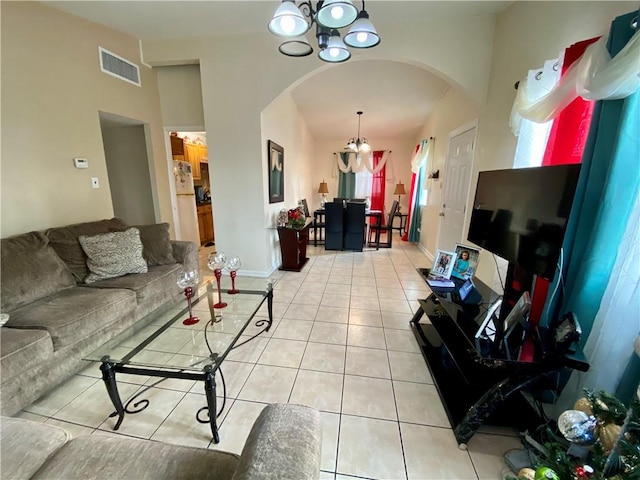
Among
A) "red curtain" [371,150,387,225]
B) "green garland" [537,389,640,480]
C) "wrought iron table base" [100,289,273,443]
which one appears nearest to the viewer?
"green garland" [537,389,640,480]

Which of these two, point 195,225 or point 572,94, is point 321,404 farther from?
point 195,225

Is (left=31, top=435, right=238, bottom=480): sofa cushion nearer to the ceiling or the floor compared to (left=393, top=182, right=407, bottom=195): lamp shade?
nearer to the floor

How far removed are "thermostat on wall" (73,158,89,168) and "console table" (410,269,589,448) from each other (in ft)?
11.6

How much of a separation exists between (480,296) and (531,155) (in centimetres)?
110

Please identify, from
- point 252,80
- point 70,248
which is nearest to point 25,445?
point 70,248

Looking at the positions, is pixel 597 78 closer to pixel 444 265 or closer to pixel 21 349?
pixel 444 265

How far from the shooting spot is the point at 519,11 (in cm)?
216

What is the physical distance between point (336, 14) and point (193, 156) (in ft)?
14.3


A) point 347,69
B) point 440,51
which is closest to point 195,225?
point 347,69

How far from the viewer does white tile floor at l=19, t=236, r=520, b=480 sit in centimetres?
125

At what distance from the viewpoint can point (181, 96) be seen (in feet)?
11.5

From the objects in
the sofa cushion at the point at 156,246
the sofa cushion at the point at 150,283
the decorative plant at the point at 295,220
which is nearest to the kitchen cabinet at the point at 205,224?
the decorative plant at the point at 295,220

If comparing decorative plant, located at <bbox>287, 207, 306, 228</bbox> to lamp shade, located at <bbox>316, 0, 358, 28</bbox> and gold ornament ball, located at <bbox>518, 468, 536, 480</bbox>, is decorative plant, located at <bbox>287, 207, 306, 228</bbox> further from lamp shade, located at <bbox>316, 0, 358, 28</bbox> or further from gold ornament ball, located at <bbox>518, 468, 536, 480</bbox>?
gold ornament ball, located at <bbox>518, 468, 536, 480</bbox>

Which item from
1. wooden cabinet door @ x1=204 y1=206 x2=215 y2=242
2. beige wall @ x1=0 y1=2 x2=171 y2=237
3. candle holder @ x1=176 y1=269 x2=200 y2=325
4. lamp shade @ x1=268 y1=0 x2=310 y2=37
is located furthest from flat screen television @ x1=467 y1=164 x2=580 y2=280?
wooden cabinet door @ x1=204 y1=206 x2=215 y2=242
